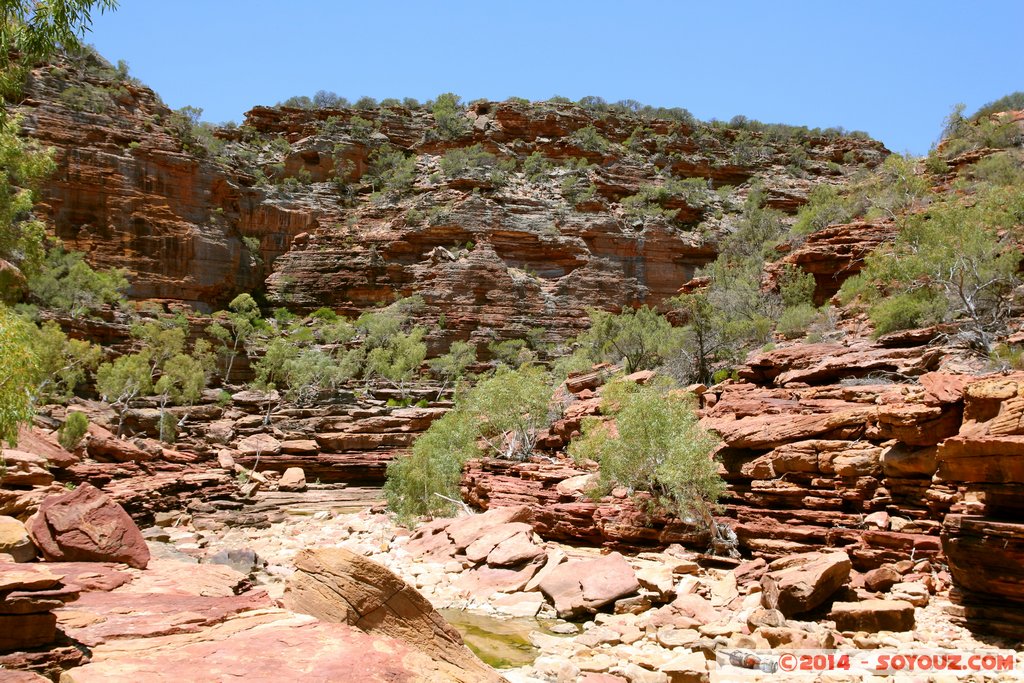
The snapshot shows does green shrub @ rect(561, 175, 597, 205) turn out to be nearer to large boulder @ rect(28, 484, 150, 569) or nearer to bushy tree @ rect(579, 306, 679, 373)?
bushy tree @ rect(579, 306, 679, 373)

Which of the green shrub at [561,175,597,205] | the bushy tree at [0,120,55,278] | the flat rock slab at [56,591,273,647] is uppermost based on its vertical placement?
the green shrub at [561,175,597,205]

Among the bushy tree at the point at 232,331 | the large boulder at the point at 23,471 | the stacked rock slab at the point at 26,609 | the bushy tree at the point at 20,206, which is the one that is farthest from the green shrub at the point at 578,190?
the stacked rock slab at the point at 26,609

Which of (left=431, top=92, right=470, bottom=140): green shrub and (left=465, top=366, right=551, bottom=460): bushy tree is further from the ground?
(left=431, top=92, right=470, bottom=140): green shrub

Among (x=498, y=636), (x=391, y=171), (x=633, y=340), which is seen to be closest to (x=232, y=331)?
(x=391, y=171)

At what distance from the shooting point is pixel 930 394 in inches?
424

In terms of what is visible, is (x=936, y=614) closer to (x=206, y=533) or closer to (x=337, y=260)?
(x=206, y=533)

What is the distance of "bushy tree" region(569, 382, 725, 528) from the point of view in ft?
44.5

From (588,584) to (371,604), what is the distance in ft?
19.4

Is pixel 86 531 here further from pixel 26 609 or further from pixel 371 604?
pixel 371 604

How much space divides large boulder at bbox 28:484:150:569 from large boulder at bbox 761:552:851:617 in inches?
346

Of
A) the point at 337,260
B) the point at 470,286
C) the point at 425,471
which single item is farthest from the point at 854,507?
the point at 337,260

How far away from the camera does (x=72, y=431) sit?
23594 millimetres

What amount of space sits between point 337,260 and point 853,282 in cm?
3880

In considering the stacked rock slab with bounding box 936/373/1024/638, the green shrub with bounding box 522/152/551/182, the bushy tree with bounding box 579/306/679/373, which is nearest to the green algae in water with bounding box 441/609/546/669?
the stacked rock slab with bounding box 936/373/1024/638
